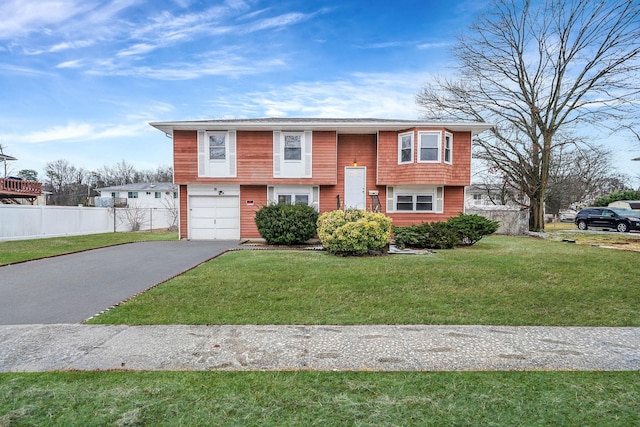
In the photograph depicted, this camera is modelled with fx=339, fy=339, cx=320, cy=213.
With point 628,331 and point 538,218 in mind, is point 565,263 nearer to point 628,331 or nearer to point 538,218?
point 628,331

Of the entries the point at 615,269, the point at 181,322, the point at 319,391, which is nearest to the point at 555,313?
the point at 319,391

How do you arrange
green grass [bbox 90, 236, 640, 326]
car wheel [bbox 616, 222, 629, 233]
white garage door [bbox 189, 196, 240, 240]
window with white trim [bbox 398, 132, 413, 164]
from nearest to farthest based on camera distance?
1. green grass [bbox 90, 236, 640, 326]
2. window with white trim [bbox 398, 132, 413, 164]
3. white garage door [bbox 189, 196, 240, 240]
4. car wheel [bbox 616, 222, 629, 233]

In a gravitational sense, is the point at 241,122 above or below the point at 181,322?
above

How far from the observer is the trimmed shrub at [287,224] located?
41.7ft

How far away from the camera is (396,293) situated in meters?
5.81

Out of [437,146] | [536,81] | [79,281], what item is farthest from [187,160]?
[536,81]

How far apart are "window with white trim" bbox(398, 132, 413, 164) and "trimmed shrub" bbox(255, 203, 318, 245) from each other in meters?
5.10

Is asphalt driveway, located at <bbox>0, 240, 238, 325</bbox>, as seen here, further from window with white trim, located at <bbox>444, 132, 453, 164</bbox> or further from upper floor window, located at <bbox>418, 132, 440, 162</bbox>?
window with white trim, located at <bbox>444, 132, 453, 164</bbox>

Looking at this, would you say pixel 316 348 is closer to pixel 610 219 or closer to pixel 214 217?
pixel 214 217

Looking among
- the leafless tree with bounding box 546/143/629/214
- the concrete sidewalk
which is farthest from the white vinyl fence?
the leafless tree with bounding box 546/143/629/214

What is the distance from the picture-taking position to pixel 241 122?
14672mm

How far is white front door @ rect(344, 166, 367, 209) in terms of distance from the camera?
15.8 metres

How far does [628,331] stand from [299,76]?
15481 mm

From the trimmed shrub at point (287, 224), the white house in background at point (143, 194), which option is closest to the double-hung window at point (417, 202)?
the trimmed shrub at point (287, 224)
